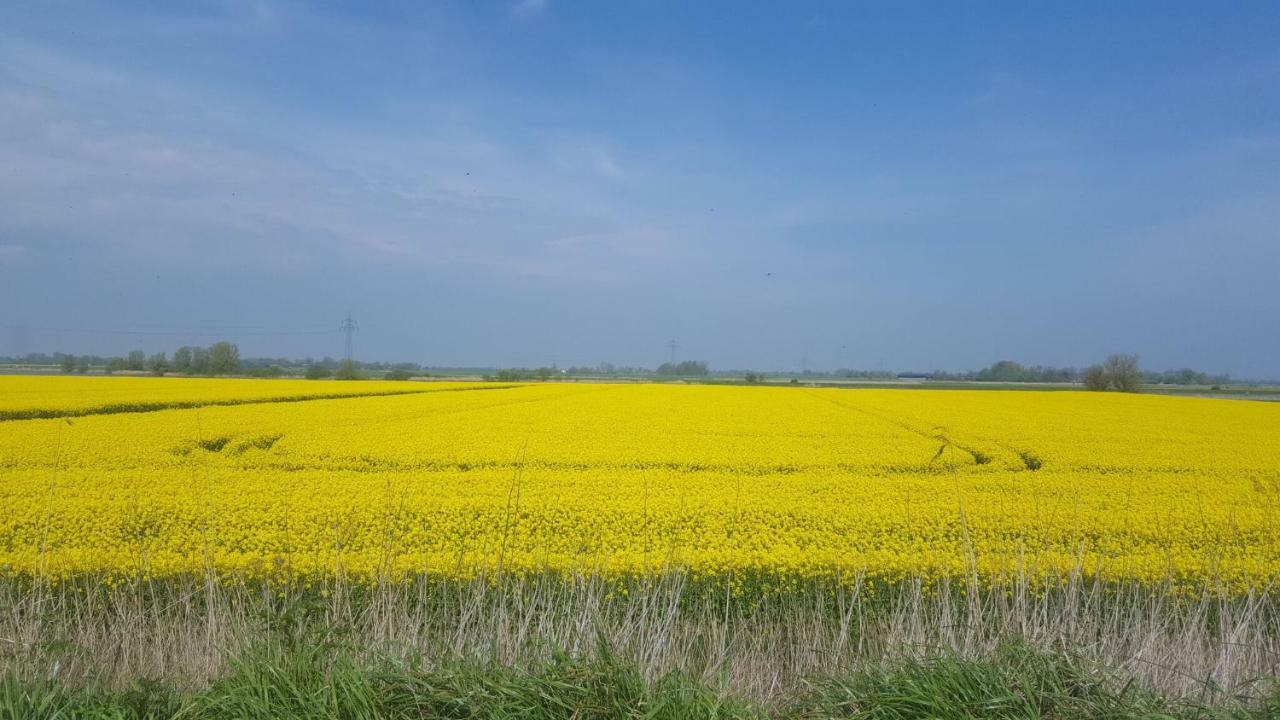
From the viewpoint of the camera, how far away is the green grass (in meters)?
3.17

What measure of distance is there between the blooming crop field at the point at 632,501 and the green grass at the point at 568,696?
1.40m

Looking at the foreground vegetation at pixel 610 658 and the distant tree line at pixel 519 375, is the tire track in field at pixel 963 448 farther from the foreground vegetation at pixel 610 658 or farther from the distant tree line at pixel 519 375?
the distant tree line at pixel 519 375

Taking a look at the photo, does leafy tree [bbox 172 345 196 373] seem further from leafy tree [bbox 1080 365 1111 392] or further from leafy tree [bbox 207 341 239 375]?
leafy tree [bbox 1080 365 1111 392]

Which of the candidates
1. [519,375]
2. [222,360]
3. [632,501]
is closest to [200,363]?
[222,360]

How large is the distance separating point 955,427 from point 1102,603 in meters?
11.7

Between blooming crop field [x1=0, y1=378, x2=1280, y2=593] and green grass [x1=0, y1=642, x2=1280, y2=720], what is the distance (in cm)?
140

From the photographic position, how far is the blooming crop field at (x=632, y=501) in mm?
5605

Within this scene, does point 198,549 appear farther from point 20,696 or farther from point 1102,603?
point 1102,603

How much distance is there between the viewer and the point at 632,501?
25.2ft

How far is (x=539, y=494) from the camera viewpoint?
797cm

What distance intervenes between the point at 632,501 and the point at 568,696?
173 inches

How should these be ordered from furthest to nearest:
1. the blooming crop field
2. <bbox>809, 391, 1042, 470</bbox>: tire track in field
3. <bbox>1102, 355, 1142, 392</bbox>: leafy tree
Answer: <bbox>1102, 355, 1142, 392</bbox>: leafy tree → <bbox>809, 391, 1042, 470</bbox>: tire track in field → the blooming crop field

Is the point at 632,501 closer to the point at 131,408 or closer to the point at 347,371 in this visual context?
the point at 131,408

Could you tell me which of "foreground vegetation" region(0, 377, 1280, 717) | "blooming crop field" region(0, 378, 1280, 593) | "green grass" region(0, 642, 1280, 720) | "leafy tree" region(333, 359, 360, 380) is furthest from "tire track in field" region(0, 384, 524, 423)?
"leafy tree" region(333, 359, 360, 380)
